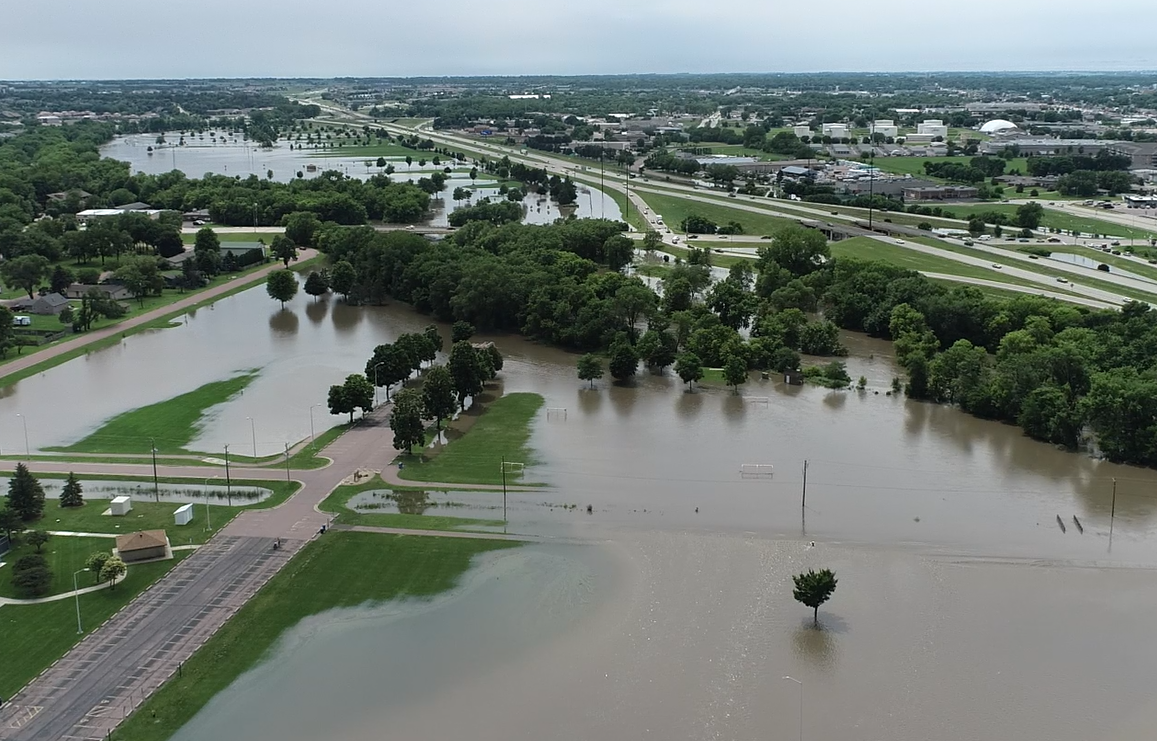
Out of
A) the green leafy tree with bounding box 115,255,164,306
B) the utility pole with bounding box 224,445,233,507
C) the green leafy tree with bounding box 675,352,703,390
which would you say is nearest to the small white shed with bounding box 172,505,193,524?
the utility pole with bounding box 224,445,233,507

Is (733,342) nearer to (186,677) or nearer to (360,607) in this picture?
(360,607)

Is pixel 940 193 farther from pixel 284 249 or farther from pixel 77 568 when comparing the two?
pixel 77 568

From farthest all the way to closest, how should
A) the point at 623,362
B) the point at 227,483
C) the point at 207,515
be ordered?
the point at 623,362, the point at 227,483, the point at 207,515

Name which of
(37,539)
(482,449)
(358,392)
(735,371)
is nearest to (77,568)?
(37,539)

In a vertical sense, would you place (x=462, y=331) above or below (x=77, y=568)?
above

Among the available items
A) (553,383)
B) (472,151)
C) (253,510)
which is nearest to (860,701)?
(253,510)

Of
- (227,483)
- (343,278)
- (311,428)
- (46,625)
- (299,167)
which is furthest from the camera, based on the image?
(299,167)
